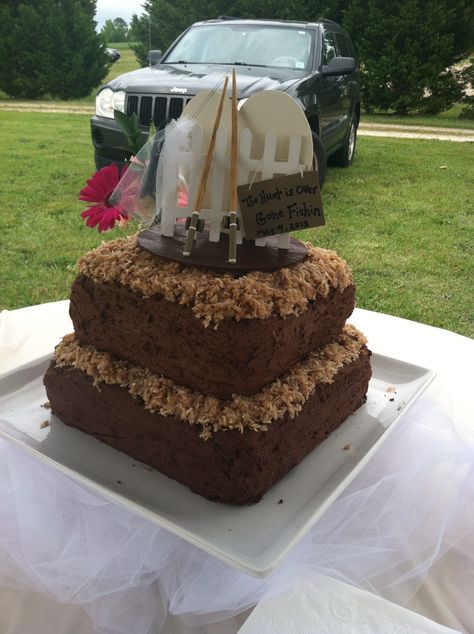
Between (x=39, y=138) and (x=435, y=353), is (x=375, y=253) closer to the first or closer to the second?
(x=435, y=353)

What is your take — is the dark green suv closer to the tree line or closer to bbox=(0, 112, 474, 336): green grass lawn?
bbox=(0, 112, 474, 336): green grass lawn

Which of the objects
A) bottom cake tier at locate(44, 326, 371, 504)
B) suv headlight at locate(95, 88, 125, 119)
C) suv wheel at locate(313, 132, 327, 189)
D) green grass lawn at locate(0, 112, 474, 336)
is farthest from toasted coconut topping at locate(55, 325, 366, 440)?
suv headlight at locate(95, 88, 125, 119)

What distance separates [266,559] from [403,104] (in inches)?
477

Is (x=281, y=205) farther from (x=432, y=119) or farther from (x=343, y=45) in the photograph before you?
(x=432, y=119)

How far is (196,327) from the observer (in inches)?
41.3

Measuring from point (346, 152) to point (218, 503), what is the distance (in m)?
6.41

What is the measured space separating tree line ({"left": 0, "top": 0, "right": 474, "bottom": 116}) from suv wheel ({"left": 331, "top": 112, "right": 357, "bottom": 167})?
487 centimetres

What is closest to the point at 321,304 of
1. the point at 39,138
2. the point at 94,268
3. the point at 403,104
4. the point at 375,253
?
the point at 94,268

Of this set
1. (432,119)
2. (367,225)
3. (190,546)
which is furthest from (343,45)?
(190,546)

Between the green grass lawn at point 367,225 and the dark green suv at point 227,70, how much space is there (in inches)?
28.8

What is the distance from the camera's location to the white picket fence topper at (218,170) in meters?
1.13

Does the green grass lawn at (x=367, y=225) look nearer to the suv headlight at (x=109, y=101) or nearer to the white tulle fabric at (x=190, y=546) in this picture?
the suv headlight at (x=109, y=101)

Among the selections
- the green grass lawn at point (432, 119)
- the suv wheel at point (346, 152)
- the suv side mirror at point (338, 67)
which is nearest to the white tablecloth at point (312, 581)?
the suv side mirror at point (338, 67)

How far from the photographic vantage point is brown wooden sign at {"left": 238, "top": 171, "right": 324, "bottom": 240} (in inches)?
44.0
